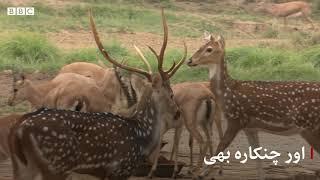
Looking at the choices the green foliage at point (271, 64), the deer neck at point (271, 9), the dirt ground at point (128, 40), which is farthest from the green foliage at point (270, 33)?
the green foliage at point (271, 64)

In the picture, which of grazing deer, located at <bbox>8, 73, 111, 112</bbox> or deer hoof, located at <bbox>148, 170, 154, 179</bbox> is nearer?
deer hoof, located at <bbox>148, 170, 154, 179</bbox>

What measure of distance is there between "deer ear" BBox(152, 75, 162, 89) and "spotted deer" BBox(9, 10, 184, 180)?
1.43 ft

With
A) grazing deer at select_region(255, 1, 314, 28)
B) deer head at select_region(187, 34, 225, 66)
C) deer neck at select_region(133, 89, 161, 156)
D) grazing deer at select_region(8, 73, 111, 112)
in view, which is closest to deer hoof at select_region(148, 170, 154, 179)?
grazing deer at select_region(8, 73, 111, 112)

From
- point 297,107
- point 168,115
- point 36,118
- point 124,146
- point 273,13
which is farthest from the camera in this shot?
point 273,13

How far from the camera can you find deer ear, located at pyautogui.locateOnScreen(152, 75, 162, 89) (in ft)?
29.0

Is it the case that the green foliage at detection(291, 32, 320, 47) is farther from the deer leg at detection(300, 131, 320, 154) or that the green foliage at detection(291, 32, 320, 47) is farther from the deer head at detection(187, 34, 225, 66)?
the deer leg at detection(300, 131, 320, 154)

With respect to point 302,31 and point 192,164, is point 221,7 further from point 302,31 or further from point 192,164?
point 192,164

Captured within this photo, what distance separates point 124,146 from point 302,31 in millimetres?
22930

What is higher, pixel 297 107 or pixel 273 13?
pixel 297 107

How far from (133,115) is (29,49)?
1246 cm

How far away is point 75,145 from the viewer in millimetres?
7855

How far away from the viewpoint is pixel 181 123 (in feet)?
39.0

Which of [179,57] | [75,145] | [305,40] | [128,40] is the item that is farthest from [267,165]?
[305,40]

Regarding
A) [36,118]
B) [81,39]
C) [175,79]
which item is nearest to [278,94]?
[36,118]
